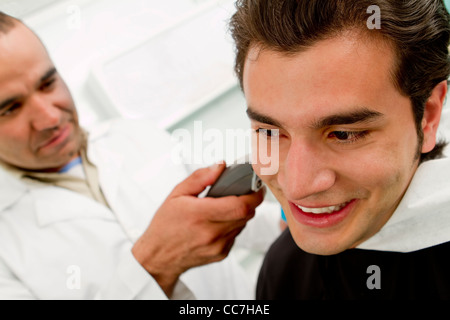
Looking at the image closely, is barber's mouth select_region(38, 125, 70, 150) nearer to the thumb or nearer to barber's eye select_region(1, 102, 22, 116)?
barber's eye select_region(1, 102, 22, 116)

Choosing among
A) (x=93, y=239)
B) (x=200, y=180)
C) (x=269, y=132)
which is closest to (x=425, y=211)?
(x=269, y=132)

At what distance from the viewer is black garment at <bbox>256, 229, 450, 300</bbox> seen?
65 cm

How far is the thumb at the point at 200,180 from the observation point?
74cm

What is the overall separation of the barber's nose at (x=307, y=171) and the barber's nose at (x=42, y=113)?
2.27 ft

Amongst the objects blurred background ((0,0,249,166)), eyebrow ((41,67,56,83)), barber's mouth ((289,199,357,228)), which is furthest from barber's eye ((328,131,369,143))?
blurred background ((0,0,249,166))

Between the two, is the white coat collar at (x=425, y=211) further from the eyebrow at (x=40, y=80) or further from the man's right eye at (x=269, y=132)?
the eyebrow at (x=40, y=80)

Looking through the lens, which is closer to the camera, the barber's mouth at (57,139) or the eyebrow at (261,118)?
the eyebrow at (261,118)

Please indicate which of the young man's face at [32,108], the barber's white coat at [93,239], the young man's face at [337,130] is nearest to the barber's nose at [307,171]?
the young man's face at [337,130]

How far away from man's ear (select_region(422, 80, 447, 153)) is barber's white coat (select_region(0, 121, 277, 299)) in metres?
0.60

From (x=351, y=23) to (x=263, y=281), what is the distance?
29.0 inches

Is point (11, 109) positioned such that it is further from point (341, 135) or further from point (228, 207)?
point (341, 135)

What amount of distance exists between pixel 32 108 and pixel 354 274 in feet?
2.95

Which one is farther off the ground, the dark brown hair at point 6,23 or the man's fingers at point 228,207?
the dark brown hair at point 6,23
